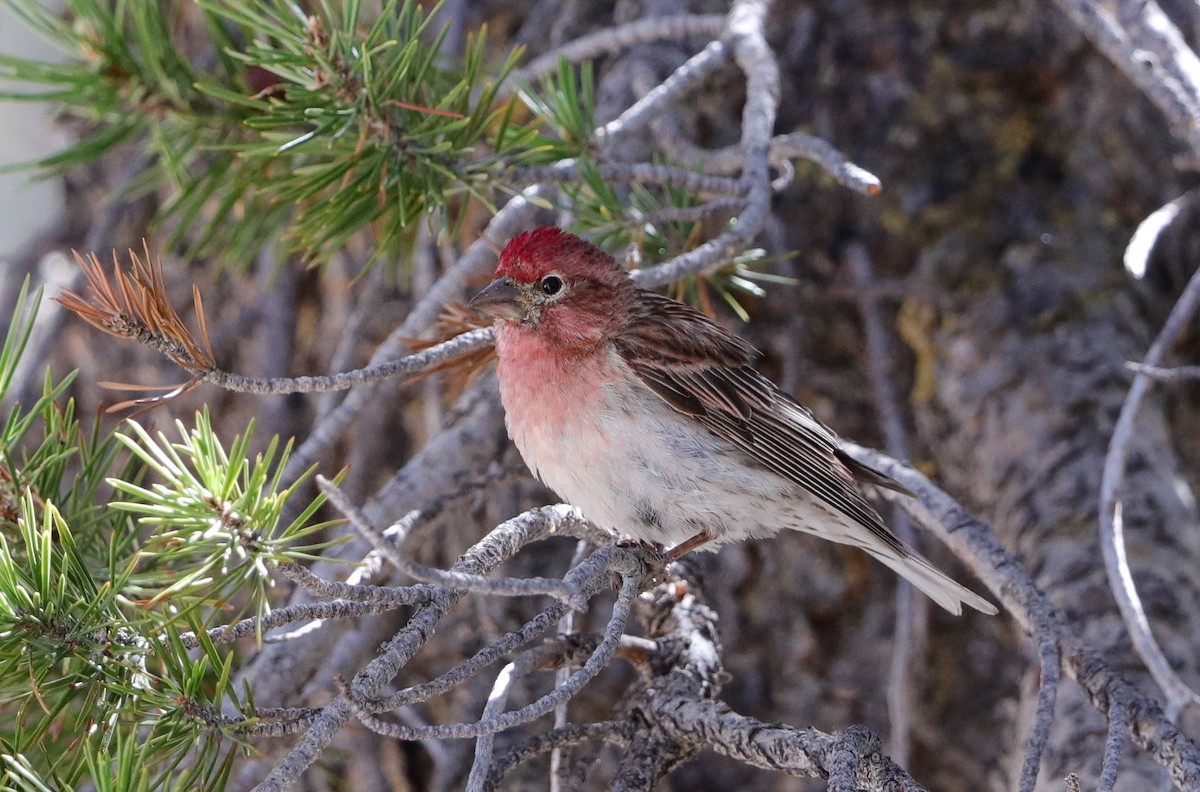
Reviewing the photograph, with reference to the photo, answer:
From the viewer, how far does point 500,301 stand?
2867mm

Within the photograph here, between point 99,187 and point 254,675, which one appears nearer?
point 254,675

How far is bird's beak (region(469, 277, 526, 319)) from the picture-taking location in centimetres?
284

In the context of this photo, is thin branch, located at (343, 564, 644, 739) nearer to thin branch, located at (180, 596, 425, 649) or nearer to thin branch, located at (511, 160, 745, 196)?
thin branch, located at (180, 596, 425, 649)

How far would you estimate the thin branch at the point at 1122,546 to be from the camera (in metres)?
2.33

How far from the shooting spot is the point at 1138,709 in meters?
2.13

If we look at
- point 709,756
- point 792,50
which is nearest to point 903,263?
point 792,50

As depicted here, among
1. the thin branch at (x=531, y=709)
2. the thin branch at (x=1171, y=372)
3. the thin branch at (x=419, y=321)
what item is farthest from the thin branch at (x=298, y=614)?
the thin branch at (x=1171, y=372)

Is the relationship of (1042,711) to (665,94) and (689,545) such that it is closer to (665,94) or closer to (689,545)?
(689,545)

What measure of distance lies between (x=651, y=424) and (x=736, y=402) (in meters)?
0.32

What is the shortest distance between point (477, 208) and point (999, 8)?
6.74ft

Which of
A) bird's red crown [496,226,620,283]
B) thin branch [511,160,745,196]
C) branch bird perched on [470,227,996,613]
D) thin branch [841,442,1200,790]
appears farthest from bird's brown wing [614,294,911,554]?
thin branch [511,160,745,196]

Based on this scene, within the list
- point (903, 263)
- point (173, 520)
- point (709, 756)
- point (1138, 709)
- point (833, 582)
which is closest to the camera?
point (173, 520)

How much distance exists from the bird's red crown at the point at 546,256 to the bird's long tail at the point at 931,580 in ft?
3.58

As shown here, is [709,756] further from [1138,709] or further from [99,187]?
[99,187]
